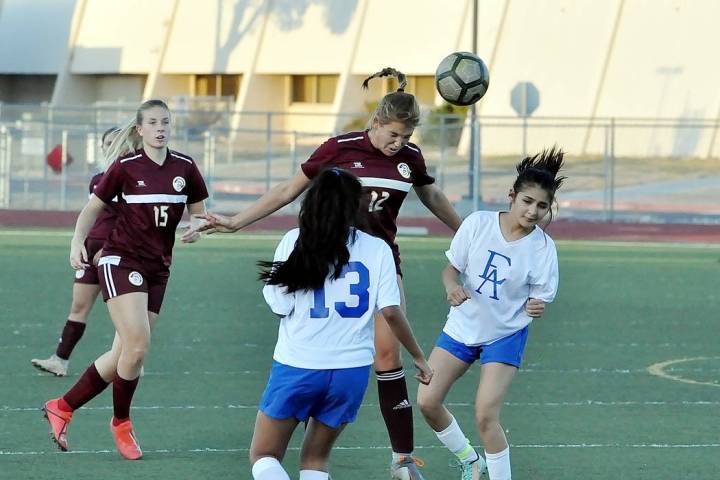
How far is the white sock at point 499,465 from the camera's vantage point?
689 centimetres

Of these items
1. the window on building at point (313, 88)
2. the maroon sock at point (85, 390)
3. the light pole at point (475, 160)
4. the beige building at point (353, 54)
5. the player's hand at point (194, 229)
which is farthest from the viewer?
the window on building at point (313, 88)

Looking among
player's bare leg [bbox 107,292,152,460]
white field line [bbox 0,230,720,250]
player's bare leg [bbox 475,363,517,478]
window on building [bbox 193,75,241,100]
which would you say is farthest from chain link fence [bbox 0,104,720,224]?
player's bare leg [bbox 475,363,517,478]

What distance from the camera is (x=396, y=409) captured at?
7.31m

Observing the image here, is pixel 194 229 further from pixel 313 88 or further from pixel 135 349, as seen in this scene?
pixel 313 88

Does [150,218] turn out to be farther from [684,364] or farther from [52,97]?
[52,97]

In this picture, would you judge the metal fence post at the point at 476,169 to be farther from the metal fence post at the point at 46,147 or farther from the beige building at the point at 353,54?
the metal fence post at the point at 46,147

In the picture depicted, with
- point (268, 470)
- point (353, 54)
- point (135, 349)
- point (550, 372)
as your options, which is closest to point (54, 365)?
point (135, 349)

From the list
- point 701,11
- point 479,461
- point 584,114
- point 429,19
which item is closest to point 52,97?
point 429,19

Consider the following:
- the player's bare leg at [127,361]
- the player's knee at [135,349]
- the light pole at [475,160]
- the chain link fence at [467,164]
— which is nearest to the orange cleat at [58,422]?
the player's bare leg at [127,361]

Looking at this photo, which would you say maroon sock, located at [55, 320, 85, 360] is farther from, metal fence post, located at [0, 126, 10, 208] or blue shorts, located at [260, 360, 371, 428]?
metal fence post, located at [0, 126, 10, 208]

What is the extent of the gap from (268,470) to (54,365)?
513 centimetres

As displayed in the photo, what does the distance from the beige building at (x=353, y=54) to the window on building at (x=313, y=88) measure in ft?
0.15

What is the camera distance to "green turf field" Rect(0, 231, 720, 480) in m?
7.87

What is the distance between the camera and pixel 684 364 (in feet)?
37.8
